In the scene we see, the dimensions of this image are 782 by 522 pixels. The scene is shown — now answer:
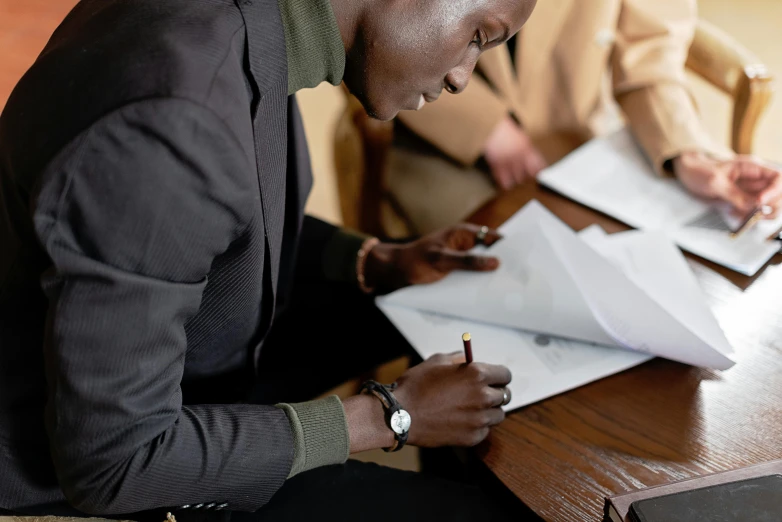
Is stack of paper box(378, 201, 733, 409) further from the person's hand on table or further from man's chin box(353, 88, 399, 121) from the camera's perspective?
man's chin box(353, 88, 399, 121)

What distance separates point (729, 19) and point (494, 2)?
2522 millimetres

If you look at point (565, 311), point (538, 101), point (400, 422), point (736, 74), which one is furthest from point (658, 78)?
point (400, 422)

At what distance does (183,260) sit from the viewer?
681 millimetres

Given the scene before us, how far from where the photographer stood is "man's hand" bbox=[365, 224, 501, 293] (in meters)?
1.13

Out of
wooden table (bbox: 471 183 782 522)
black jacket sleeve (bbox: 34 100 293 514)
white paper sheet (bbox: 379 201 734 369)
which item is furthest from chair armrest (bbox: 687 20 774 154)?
black jacket sleeve (bbox: 34 100 293 514)

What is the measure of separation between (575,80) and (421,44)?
938mm

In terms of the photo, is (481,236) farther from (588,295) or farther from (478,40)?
(478,40)

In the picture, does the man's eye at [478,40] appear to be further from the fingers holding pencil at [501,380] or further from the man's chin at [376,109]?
the fingers holding pencil at [501,380]

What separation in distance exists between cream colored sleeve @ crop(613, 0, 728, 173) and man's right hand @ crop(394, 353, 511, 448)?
60 cm

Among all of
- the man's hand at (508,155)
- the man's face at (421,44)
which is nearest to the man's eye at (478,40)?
the man's face at (421,44)

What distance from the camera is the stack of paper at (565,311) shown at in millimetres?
954

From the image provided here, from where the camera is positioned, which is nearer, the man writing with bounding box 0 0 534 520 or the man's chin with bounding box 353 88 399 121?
the man writing with bounding box 0 0 534 520

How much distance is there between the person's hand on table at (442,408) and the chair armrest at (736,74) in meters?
0.92

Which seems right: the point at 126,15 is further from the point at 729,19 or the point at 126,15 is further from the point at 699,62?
the point at 729,19
